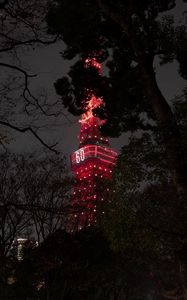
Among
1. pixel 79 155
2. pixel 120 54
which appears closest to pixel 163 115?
pixel 120 54

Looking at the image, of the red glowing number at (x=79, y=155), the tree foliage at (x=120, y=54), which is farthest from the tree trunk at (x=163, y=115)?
the red glowing number at (x=79, y=155)

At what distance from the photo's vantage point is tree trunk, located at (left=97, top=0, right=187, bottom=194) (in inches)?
360

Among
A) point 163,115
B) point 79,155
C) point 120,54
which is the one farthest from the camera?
point 79,155

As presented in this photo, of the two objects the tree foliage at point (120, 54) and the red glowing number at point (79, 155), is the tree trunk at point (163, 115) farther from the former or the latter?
the red glowing number at point (79, 155)

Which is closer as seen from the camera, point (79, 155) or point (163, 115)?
point (163, 115)

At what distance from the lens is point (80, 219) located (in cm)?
2384

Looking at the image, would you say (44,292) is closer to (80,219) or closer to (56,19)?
(56,19)

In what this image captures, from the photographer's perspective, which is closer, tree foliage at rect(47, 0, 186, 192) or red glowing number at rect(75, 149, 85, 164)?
tree foliage at rect(47, 0, 186, 192)

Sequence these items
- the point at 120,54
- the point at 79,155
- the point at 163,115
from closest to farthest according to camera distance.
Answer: the point at 163,115 → the point at 120,54 → the point at 79,155

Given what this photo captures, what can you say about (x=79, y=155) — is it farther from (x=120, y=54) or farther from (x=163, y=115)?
(x=163, y=115)

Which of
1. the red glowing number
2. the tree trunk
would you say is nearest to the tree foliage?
the tree trunk

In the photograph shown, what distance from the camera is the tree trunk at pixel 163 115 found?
9.16 m

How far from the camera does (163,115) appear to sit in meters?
11.2

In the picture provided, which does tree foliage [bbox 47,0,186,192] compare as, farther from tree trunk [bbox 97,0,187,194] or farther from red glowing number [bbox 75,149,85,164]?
red glowing number [bbox 75,149,85,164]
